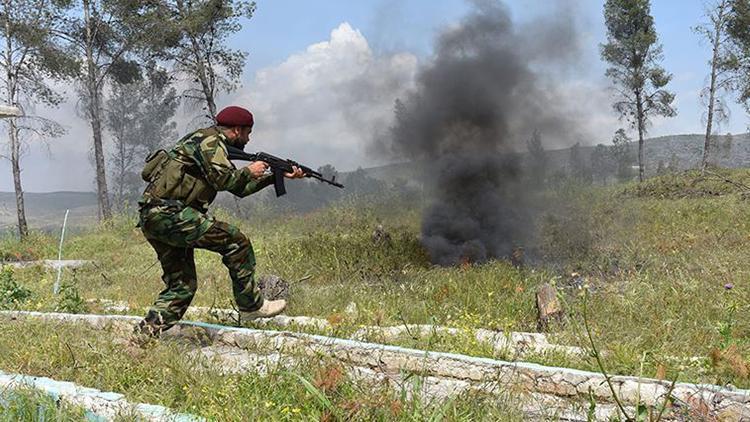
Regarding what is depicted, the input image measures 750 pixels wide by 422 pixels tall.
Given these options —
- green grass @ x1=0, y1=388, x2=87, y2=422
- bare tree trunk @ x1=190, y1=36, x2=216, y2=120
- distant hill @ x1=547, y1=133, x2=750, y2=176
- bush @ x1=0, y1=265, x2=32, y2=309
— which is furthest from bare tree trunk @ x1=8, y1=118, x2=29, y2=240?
distant hill @ x1=547, y1=133, x2=750, y2=176

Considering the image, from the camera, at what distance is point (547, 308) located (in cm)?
539

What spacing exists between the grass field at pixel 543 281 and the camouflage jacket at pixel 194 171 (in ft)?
3.96

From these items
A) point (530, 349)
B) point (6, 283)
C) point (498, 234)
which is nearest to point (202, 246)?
point (530, 349)

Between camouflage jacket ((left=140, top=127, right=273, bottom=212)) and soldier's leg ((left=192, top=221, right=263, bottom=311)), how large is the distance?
28cm

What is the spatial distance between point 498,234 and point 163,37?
13.7m

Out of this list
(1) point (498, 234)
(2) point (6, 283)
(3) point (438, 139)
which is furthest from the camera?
(3) point (438, 139)

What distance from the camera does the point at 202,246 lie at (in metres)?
4.74

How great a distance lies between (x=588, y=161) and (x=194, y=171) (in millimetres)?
11057

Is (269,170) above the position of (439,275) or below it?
above

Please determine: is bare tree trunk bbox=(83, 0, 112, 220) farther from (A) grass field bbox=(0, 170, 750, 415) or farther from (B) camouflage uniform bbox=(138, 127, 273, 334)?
(B) camouflage uniform bbox=(138, 127, 273, 334)

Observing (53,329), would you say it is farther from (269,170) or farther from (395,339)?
(395,339)

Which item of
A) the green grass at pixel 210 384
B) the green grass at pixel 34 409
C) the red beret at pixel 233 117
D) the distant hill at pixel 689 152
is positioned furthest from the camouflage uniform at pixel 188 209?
the distant hill at pixel 689 152

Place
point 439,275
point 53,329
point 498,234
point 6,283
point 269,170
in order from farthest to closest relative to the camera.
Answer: point 498,234, point 439,275, point 6,283, point 269,170, point 53,329

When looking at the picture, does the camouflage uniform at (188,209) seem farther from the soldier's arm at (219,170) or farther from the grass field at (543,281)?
the grass field at (543,281)
